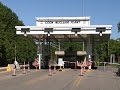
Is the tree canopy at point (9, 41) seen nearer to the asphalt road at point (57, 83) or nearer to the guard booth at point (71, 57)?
the guard booth at point (71, 57)

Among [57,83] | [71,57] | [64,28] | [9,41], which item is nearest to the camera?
[57,83]

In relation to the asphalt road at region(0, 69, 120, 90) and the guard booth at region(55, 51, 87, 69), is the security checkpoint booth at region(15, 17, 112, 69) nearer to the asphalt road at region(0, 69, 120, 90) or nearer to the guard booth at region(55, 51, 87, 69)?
the guard booth at region(55, 51, 87, 69)

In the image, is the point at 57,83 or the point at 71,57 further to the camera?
the point at 71,57

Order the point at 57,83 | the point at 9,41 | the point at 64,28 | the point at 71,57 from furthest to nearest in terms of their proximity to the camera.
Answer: the point at 9,41, the point at 71,57, the point at 64,28, the point at 57,83

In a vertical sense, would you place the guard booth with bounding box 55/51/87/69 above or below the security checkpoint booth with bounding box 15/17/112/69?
below

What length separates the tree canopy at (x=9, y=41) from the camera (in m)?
71.8

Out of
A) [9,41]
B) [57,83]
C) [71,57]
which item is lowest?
[57,83]

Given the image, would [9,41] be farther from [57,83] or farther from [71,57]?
[57,83]

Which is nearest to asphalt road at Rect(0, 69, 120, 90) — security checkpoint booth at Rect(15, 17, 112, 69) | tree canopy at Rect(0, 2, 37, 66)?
security checkpoint booth at Rect(15, 17, 112, 69)

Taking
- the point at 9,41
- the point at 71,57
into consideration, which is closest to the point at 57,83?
the point at 71,57

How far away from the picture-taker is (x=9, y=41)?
247ft

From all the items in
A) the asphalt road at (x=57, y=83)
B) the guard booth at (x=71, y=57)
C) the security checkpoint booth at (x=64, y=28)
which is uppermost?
the security checkpoint booth at (x=64, y=28)

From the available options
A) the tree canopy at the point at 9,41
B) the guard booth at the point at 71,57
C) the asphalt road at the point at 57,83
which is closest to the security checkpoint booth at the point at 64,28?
the guard booth at the point at 71,57

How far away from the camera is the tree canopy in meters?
71.8
